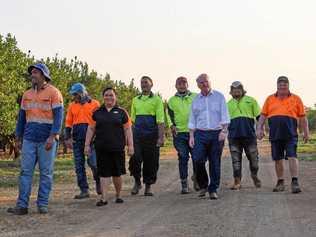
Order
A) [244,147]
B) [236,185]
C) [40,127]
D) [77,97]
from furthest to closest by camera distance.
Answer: [244,147], [236,185], [77,97], [40,127]

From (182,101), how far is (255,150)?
5.89 ft

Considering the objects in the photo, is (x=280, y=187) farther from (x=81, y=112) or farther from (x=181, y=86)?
(x=81, y=112)

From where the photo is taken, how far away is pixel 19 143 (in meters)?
9.23

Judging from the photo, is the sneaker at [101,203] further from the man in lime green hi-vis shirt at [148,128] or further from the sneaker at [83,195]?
the man in lime green hi-vis shirt at [148,128]

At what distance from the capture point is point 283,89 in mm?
11234

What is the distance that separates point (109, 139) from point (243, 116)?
3251mm

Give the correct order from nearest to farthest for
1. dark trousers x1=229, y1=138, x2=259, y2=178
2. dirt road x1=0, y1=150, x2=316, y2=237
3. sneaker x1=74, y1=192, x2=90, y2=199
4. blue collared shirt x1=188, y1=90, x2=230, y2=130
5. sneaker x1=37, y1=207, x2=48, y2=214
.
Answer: dirt road x1=0, y1=150, x2=316, y2=237 < sneaker x1=37, y1=207, x2=48, y2=214 < blue collared shirt x1=188, y1=90, x2=230, y2=130 < sneaker x1=74, y1=192, x2=90, y2=199 < dark trousers x1=229, y1=138, x2=259, y2=178

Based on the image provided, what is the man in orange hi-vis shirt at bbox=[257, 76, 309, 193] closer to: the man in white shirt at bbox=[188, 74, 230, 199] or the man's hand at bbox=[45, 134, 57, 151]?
the man in white shirt at bbox=[188, 74, 230, 199]

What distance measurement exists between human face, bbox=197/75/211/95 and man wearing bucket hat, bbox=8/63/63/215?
2550 millimetres

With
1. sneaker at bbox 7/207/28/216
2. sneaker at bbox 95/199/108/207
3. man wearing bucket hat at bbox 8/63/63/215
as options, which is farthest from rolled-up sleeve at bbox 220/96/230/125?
sneaker at bbox 7/207/28/216

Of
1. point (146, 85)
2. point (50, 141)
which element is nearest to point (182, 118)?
point (146, 85)

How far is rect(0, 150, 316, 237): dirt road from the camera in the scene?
7.15 m

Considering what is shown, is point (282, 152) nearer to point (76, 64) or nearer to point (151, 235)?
point (151, 235)

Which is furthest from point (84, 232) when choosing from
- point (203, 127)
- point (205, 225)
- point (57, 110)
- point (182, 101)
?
point (182, 101)
